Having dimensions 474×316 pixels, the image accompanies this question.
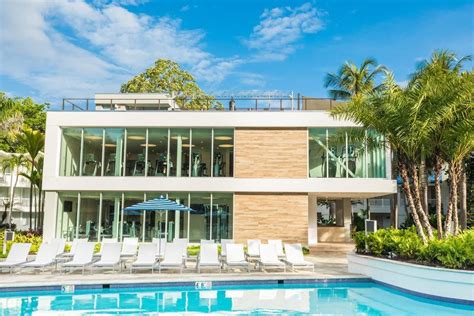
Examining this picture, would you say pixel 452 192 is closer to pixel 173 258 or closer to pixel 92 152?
pixel 173 258

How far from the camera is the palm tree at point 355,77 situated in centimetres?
3067

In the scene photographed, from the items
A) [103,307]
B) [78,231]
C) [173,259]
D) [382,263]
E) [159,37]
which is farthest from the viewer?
[159,37]

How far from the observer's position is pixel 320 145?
22.2 meters

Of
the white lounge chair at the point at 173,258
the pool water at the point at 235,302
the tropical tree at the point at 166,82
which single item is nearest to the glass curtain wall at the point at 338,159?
the pool water at the point at 235,302

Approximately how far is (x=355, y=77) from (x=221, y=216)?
15095 mm

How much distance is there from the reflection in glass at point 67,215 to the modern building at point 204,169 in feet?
0.16

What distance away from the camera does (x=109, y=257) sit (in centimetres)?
1442

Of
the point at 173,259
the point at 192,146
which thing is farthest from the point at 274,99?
the point at 173,259

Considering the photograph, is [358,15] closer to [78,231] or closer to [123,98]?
[123,98]

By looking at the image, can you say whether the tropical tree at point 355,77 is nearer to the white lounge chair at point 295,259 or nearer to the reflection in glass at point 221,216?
the reflection in glass at point 221,216

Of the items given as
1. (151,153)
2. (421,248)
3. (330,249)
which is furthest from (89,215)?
(421,248)

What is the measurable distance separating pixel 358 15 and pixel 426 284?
2040 centimetres

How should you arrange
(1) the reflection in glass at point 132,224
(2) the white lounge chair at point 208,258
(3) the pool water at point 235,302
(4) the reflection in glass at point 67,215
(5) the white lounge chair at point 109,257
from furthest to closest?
(4) the reflection in glass at point 67,215 → (1) the reflection in glass at point 132,224 → (2) the white lounge chair at point 208,258 → (5) the white lounge chair at point 109,257 → (3) the pool water at point 235,302

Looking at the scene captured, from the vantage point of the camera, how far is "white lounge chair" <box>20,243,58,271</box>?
555 inches
